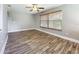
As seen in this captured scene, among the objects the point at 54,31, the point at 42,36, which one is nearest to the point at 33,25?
the point at 42,36

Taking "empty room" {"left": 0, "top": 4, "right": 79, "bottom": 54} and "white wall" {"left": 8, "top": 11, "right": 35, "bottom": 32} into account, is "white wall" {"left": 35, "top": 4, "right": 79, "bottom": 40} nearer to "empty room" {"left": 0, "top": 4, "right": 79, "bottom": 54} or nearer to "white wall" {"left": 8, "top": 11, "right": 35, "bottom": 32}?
"empty room" {"left": 0, "top": 4, "right": 79, "bottom": 54}

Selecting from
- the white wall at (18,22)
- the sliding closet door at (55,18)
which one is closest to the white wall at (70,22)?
the sliding closet door at (55,18)

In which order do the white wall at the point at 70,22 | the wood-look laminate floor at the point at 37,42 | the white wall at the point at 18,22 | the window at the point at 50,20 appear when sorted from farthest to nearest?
the white wall at the point at 70,22
the window at the point at 50,20
the wood-look laminate floor at the point at 37,42
the white wall at the point at 18,22

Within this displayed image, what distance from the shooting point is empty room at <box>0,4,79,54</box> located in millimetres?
1587

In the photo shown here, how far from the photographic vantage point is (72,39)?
2.50 m

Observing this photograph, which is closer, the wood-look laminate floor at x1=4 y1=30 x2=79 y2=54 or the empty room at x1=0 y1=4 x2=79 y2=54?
the empty room at x1=0 y1=4 x2=79 y2=54

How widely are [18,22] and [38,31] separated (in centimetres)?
50

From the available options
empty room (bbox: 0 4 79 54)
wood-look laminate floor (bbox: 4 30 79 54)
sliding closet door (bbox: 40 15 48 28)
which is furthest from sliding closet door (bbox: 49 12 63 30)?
wood-look laminate floor (bbox: 4 30 79 54)

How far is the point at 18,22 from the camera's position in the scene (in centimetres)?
168

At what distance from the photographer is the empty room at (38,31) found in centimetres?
159

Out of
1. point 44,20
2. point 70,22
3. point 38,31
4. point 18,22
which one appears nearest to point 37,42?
point 38,31

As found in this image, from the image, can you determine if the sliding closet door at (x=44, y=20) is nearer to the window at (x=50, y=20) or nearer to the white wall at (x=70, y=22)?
the window at (x=50, y=20)
